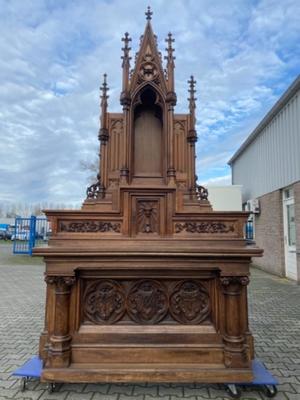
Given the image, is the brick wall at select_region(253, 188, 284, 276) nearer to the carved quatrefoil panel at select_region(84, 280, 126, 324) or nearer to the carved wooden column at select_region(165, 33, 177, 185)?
the carved wooden column at select_region(165, 33, 177, 185)

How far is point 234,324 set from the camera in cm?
302

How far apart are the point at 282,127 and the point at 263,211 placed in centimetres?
353

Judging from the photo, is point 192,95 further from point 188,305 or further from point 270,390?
point 270,390

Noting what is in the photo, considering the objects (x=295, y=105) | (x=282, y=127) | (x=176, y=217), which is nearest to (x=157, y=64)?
(x=176, y=217)

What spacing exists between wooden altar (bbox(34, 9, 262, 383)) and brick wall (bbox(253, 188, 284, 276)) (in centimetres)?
821

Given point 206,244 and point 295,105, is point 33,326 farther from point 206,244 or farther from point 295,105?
point 295,105

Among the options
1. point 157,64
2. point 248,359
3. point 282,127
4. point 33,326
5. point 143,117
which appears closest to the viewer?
point 248,359

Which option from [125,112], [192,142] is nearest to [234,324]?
[192,142]

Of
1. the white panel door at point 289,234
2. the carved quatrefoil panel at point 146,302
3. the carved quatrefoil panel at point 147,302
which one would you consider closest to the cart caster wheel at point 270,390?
the carved quatrefoil panel at point 146,302

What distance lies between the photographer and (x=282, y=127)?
33.8 feet

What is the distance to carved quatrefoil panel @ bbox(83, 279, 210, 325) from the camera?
10.5 feet

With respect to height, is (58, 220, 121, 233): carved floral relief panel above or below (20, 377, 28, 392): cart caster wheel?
above

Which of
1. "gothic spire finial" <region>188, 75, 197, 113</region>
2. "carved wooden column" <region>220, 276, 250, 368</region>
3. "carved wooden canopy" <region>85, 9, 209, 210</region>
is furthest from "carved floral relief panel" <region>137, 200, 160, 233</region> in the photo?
"gothic spire finial" <region>188, 75, 197, 113</region>

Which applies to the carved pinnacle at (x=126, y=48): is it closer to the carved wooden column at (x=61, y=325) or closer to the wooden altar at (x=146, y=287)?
the wooden altar at (x=146, y=287)
